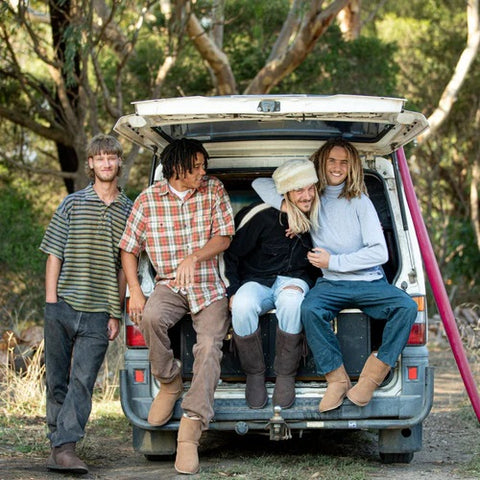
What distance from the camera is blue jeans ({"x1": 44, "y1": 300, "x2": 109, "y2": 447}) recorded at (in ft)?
17.9

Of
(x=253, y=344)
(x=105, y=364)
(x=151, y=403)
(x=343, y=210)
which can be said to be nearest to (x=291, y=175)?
(x=343, y=210)

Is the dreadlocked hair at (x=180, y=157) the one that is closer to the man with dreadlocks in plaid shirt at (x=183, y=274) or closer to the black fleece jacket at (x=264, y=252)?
the man with dreadlocks in plaid shirt at (x=183, y=274)

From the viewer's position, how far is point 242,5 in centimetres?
1314

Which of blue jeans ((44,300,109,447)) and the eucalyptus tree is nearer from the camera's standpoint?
blue jeans ((44,300,109,447))

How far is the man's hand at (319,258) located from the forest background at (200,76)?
5021 mm

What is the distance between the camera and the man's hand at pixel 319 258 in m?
5.44

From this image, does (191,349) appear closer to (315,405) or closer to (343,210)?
(315,405)

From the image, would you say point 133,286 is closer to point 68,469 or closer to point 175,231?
point 175,231

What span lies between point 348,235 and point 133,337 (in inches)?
54.3

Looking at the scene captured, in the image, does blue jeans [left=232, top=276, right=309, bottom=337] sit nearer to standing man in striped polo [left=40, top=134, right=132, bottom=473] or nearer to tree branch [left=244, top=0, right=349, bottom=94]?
standing man in striped polo [left=40, top=134, right=132, bottom=473]

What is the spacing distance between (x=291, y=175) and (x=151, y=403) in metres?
1.54

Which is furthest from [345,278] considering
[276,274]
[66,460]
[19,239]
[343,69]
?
[343,69]

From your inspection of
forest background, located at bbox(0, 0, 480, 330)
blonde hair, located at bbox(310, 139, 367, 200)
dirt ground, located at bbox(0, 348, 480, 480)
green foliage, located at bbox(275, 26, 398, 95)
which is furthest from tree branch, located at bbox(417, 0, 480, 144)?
blonde hair, located at bbox(310, 139, 367, 200)

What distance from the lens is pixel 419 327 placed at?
17.4ft
